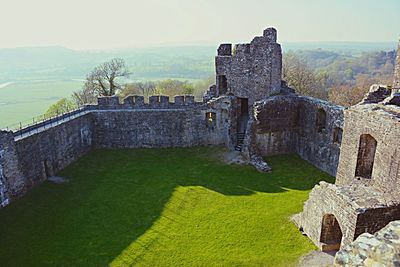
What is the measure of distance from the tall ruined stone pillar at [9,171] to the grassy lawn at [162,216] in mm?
420

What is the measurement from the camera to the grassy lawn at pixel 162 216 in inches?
370

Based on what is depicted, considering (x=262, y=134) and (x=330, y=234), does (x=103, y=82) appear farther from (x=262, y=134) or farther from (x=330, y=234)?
(x=330, y=234)

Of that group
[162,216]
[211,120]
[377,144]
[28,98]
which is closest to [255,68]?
[211,120]

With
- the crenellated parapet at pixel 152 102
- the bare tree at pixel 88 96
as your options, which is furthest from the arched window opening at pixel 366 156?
the bare tree at pixel 88 96

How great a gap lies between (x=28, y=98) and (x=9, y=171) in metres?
42.2

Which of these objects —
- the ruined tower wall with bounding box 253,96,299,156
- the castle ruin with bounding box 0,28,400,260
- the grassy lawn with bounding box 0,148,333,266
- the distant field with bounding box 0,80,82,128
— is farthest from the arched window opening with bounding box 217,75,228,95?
the distant field with bounding box 0,80,82,128

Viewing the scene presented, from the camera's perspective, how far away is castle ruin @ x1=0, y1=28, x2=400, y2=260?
8945 millimetres

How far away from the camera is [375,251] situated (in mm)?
3307

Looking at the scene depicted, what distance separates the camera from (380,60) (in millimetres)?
75188

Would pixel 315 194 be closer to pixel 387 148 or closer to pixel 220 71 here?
pixel 387 148

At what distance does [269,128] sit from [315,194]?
6.67 m

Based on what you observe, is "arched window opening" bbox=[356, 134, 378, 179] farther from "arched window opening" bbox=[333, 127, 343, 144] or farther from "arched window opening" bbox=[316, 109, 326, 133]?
"arched window opening" bbox=[316, 109, 326, 133]

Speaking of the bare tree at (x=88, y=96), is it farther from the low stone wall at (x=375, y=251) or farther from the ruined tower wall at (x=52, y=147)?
the low stone wall at (x=375, y=251)

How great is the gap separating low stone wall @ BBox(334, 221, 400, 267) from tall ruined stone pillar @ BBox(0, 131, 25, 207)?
1151cm
